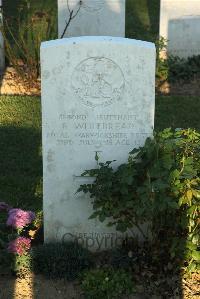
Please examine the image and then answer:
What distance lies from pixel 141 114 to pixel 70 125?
0.48 metres

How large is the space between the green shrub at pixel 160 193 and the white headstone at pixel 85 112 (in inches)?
5.8

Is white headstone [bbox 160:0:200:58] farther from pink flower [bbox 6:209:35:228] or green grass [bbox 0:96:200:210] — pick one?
pink flower [bbox 6:209:35:228]

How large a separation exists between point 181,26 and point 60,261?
5.61m

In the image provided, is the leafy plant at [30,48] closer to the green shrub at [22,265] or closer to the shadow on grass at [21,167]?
the shadow on grass at [21,167]

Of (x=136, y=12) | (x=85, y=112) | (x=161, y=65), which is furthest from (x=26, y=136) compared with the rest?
(x=136, y=12)

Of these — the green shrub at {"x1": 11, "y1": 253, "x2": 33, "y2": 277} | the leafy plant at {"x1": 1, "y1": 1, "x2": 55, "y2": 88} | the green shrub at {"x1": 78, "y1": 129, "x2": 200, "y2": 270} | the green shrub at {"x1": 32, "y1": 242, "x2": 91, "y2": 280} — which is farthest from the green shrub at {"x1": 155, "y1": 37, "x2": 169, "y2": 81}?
the green shrub at {"x1": 11, "y1": 253, "x2": 33, "y2": 277}

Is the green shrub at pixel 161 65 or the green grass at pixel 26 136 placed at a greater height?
the green shrub at pixel 161 65

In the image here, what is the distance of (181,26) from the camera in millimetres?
8898

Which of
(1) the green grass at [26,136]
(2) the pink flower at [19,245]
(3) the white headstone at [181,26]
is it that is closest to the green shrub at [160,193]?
(2) the pink flower at [19,245]

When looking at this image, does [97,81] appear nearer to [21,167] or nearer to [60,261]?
[60,261]

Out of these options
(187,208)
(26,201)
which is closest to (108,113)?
(187,208)

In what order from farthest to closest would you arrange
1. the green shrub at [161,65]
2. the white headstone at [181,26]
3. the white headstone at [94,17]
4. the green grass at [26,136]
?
the white headstone at [181,26] < the white headstone at [94,17] < the green shrub at [161,65] < the green grass at [26,136]

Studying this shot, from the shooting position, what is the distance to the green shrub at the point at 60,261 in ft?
13.3

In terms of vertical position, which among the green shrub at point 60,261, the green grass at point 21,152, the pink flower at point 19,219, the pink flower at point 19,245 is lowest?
the green shrub at point 60,261
